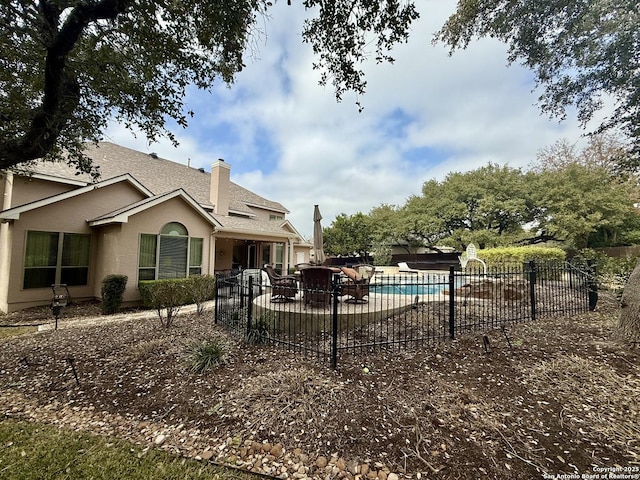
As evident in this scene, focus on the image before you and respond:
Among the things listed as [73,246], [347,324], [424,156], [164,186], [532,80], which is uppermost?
[424,156]

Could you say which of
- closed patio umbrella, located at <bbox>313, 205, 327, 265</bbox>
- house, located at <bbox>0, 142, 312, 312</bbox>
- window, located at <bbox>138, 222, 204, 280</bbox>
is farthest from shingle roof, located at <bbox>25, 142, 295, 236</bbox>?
closed patio umbrella, located at <bbox>313, 205, 327, 265</bbox>

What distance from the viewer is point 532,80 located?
305 inches

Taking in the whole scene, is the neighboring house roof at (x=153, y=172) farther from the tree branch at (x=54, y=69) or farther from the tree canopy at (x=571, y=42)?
the tree canopy at (x=571, y=42)

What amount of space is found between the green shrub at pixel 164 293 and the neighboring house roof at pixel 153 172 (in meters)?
5.37

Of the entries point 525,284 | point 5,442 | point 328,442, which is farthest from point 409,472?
point 525,284

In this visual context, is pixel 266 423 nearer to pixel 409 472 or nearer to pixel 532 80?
pixel 409 472

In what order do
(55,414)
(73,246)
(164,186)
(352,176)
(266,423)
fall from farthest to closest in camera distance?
1. (352,176)
2. (164,186)
3. (73,246)
4. (55,414)
5. (266,423)

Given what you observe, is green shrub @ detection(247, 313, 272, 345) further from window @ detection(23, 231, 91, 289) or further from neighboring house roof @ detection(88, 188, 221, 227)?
window @ detection(23, 231, 91, 289)

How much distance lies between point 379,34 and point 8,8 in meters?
6.08

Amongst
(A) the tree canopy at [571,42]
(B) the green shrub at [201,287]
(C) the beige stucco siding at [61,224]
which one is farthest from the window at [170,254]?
(A) the tree canopy at [571,42]

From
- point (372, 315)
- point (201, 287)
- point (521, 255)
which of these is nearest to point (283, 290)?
point (372, 315)

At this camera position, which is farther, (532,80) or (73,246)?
(73,246)

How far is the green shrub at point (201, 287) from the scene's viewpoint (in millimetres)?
10562

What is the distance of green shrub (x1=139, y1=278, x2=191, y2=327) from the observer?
965 cm
